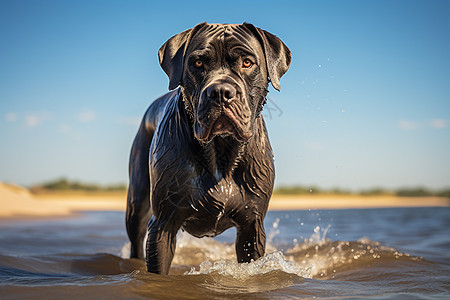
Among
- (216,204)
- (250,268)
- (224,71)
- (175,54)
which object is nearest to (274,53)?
(224,71)

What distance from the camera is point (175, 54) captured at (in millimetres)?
3027

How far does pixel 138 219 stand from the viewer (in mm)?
4113

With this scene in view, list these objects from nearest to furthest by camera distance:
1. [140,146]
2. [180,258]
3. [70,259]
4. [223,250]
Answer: [140,146], [70,259], [180,258], [223,250]

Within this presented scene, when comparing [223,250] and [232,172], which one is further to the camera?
[223,250]

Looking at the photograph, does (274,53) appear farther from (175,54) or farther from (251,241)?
(251,241)

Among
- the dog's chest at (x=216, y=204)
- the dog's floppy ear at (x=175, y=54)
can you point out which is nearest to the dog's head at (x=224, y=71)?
the dog's floppy ear at (x=175, y=54)

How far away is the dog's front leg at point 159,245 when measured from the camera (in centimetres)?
Result: 319

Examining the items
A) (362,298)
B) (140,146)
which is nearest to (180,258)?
(140,146)

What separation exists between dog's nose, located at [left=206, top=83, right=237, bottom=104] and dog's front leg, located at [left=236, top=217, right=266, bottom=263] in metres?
1.04

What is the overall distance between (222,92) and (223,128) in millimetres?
240

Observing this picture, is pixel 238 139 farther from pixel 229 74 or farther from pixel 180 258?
pixel 180 258

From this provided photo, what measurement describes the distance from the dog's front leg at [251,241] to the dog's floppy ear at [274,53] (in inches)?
39.6

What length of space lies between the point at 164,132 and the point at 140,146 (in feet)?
3.04

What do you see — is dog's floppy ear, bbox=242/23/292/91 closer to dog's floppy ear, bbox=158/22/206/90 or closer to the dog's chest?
dog's floppy ear, bbox=158/22/206/90
